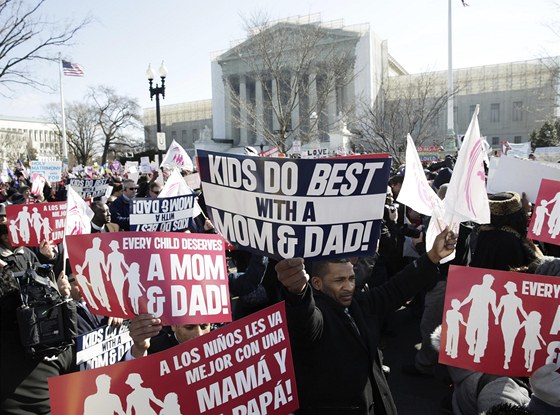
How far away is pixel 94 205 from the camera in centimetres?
757

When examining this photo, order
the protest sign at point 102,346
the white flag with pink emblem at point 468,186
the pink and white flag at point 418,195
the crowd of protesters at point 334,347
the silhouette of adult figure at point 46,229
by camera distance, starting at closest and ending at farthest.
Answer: the crowd of protesters at point 334,347, the protest sign at point 102,346, the white flag with pink emblem at point 468,186, the pink and white flag at point 418,195, the silhouette of adult figure at point 46,229

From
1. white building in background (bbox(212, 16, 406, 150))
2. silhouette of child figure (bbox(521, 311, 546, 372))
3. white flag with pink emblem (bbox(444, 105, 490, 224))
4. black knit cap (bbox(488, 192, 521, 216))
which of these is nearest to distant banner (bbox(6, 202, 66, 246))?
white flag with pink emblem (bbox(444, 105, 490, 224))

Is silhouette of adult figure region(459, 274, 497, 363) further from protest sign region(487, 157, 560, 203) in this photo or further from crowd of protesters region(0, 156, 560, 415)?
protest sign region(487, 157, 560, 203)

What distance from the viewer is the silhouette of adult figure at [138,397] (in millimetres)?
2207

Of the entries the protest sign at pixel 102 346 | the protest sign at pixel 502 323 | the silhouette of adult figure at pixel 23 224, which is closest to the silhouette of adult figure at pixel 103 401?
the protest sign at pixel 102 346

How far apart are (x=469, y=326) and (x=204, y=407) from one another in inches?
59.7

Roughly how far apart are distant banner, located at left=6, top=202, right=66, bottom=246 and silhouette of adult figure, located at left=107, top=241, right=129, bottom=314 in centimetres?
322

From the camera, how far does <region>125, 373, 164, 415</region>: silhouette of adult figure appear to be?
221cm

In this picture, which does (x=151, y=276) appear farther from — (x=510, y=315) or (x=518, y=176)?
(x=518, y=176)

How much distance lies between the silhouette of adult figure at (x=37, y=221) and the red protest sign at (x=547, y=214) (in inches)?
200

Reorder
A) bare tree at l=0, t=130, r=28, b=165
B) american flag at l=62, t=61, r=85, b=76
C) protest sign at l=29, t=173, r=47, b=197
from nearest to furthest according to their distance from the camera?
protest sign at l=29, t=173, r=47, b=197, american flag at l=62, t=61, r=85, b=76, bare tree at l=0, t=130, r=28, b=165

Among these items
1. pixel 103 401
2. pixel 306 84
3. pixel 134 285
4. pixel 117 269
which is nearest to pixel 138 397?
pixel 103 401

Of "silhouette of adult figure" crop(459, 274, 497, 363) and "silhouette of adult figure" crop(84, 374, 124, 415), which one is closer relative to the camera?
"silhouette of adult figure" crop(84, 374, 124, 415)

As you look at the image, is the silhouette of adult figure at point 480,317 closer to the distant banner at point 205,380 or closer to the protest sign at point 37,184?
the distant banner at point 205,380
